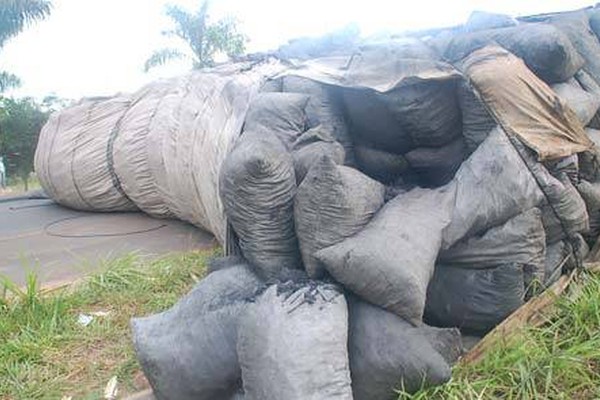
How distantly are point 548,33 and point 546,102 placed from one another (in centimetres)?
37

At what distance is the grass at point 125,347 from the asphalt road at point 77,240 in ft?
1.35

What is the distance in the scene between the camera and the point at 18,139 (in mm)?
15289

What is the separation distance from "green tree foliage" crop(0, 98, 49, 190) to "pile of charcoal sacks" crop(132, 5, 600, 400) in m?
15.3

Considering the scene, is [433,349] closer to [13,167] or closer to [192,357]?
[192,357]

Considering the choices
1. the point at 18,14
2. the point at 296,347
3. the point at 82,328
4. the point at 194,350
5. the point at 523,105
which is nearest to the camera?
the point at 296,347

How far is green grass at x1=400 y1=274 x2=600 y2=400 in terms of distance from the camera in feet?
5.02

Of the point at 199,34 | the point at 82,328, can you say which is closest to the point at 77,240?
the point at 82,328

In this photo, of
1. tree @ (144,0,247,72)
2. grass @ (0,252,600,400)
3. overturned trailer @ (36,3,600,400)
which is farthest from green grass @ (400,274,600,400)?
tree @ (144,0,247,72)

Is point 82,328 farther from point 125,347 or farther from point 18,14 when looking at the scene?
point 18,14

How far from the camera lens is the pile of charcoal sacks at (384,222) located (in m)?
1.43

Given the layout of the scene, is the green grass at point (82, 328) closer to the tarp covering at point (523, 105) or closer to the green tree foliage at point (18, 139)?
the tarp covering at point (523, 105)

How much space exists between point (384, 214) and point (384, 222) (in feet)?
0.19

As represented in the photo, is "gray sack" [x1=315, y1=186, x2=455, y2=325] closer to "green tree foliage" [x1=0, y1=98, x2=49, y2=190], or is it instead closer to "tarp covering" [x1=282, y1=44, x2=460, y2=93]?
"tarp covering" [x1=282, y1=44, x2=460, y2=93]

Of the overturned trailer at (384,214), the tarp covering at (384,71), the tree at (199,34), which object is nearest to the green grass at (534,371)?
the overturned trailer at (384,214)
